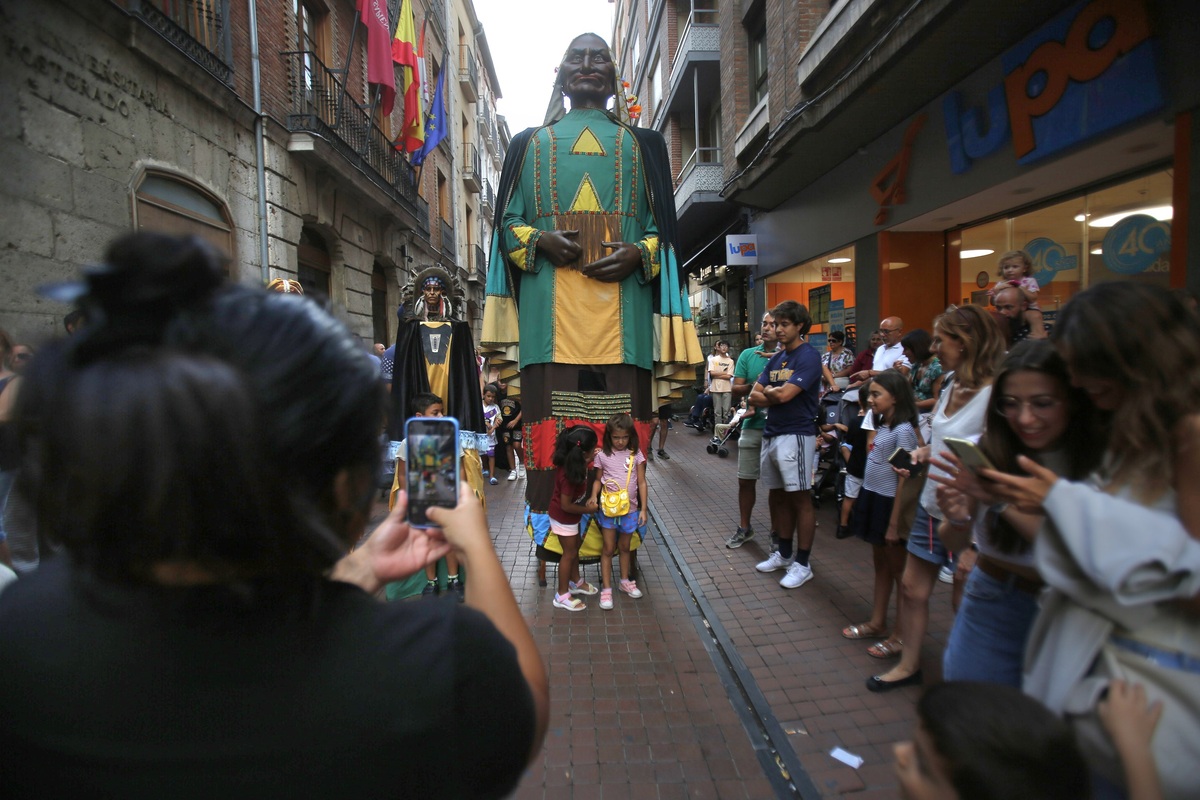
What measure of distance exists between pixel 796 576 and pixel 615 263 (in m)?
2.36

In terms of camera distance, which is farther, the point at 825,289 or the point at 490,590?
the point at 825,289

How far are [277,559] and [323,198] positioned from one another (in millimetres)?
11265

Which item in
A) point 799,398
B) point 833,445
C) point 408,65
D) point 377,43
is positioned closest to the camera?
point 799,398

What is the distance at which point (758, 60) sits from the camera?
1225cm

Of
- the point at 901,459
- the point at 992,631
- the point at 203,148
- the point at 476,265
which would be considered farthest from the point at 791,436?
the point at 476,265

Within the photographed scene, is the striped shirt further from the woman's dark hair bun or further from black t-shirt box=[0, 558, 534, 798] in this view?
the woman's dark hair bun

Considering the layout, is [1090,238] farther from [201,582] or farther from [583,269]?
[201,582]

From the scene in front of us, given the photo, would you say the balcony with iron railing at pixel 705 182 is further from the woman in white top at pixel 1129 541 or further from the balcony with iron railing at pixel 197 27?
the woman in white top at pixel 1129 541

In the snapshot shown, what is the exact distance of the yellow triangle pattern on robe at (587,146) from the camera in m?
3.91

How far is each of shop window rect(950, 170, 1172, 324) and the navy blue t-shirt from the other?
2.02 m

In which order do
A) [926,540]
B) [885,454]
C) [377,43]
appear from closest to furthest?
[926,540] → [885,454] → [377,43]

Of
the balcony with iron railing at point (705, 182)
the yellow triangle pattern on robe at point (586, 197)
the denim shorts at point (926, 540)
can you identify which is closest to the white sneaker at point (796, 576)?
the denim shorts at point (926, 540)

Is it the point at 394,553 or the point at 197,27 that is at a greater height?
the point at 197,27

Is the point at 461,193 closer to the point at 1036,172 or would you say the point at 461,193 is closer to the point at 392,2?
the point at 392,2
